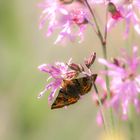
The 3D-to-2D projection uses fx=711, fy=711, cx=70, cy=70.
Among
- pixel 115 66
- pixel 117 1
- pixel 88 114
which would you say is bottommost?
pixel 88 114

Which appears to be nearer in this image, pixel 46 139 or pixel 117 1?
pixel 117 1

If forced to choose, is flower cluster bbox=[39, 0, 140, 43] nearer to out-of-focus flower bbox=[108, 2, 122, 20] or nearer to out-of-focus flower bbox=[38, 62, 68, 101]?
out-of-focus flower bbox=[108, 2, 122, 20]

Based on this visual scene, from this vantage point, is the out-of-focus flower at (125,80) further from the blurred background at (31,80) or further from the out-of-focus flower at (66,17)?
the blurred background at (31,80)

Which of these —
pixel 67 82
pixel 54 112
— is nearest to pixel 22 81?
pixel 54 112

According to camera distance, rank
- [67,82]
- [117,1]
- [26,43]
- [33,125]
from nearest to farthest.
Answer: [67,82] → [117,1] → [33,125] → [26,43]

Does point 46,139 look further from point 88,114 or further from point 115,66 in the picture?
point 115,66

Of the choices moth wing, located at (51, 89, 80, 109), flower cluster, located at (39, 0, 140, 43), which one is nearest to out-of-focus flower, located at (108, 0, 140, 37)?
flower cluster, located at (39, 0, 140, 43)

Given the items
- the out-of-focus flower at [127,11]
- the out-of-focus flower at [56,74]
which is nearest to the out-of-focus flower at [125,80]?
the out-of-focus flower at [127,11]
